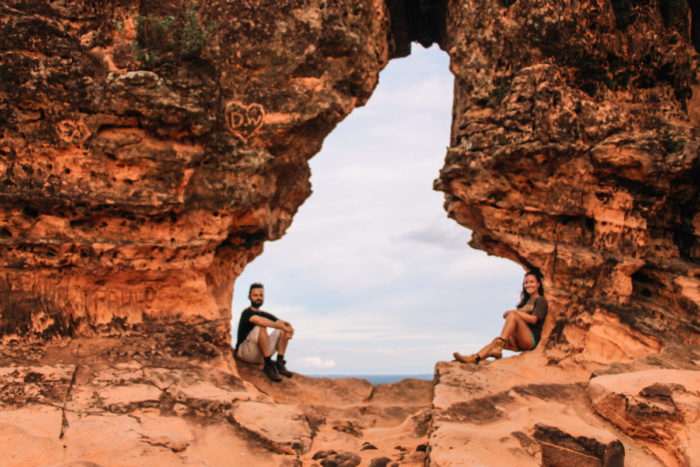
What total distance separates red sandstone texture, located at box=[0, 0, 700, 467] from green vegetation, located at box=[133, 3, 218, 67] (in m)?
0.03

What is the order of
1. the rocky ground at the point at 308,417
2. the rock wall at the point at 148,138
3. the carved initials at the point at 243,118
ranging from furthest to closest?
the carved initials at the point at 243,118 < the rock wall at the point at 148,138 < the rocky ground at the point at 308,417

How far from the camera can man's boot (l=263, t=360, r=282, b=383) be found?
25.0 feet

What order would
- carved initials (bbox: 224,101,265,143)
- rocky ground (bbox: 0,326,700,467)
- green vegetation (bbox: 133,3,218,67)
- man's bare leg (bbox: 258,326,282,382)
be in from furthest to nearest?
man's bare leg (bbox: 258,326,282,382) < carved initials (bbox: 224,101,265,143) < green vegetation (bbox: 133,3,218,67) < rocky ground (bbox: 0,326,700,467)

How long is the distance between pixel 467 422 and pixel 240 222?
3915 millimetres

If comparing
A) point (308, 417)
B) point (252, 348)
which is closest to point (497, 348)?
point (308, 417)

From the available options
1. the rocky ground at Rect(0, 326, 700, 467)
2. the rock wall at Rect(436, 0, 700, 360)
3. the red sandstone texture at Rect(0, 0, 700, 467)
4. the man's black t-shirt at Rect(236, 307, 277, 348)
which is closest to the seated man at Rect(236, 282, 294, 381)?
the man's black t-shirt at Rect(236, 307, 277, 348)

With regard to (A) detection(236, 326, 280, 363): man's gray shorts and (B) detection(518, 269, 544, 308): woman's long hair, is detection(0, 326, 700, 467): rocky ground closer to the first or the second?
(A) detection(236, 326, 280, 363): man's gray shorts

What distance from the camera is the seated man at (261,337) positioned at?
7.62m

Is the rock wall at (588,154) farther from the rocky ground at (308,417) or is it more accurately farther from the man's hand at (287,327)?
the man's hand at (287,327)

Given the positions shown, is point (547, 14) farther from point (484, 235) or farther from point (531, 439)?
point (531, 439)

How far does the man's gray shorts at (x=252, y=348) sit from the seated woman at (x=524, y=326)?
99.3 inches

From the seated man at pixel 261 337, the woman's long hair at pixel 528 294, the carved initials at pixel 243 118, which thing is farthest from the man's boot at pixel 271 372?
the woman's long hair at pixel 528 294

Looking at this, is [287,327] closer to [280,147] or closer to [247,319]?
[247,319]

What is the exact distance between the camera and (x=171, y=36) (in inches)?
282
